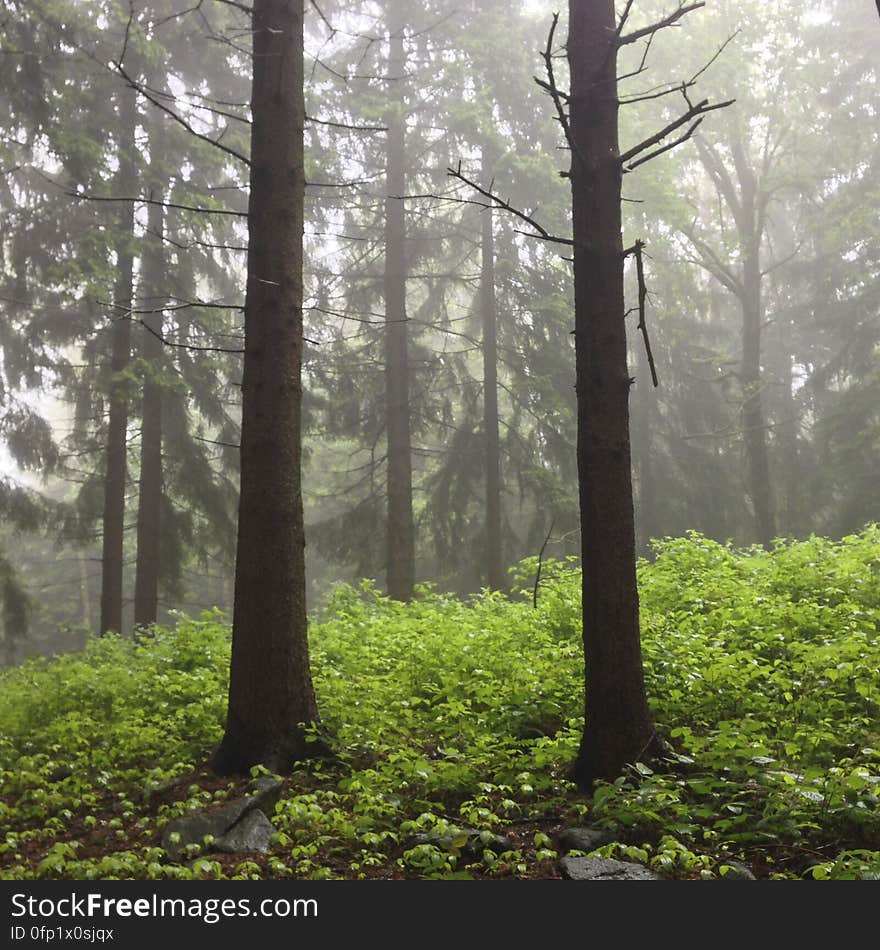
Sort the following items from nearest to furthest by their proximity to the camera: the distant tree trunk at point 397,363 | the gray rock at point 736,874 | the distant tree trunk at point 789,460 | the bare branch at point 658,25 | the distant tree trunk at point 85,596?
the gray rock at point 736,874
the bare branch at point 658,25
the distant tree trunk at point 397,363
the distant tree trunk at point 789,460
the distant tree trunk at point 85,596

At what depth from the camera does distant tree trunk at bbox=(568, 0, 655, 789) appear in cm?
496

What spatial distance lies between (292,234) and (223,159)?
7.53 metres

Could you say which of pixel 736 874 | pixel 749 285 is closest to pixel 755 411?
pixel 749 285

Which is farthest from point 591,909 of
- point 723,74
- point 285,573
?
point 723,74

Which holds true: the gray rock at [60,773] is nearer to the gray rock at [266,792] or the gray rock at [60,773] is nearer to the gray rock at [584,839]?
the gray rock at [266,792]

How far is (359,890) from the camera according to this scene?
3.82 meters

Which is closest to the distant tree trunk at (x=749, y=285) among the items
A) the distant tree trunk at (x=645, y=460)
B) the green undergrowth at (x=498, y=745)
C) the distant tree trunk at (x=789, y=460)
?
the distant tree trunk at (x=789, y=460)

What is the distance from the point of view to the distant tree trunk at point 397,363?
47.9ft

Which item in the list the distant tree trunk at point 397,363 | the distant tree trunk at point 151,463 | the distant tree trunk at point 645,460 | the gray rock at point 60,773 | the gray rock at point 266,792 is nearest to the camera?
the gray rock at point 266,792

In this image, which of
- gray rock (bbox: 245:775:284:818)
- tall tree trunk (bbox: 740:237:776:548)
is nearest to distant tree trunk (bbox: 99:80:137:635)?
gray rock (bbox: 245:775:284:818)

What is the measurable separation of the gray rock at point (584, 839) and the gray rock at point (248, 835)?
5.43 feet

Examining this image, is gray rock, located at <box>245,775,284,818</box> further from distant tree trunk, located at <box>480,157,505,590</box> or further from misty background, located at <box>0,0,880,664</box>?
distant tree trunk, located at <box>480,157,505,590</box>

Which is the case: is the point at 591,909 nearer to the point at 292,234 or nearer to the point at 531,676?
the point at 531,676

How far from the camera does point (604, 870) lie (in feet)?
12.7
